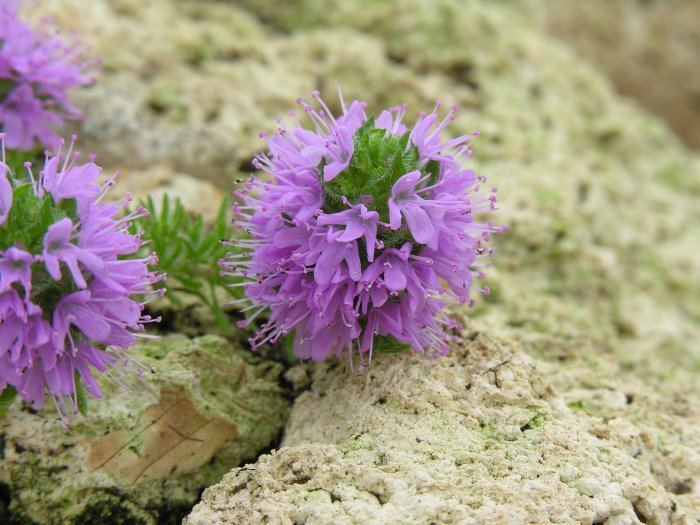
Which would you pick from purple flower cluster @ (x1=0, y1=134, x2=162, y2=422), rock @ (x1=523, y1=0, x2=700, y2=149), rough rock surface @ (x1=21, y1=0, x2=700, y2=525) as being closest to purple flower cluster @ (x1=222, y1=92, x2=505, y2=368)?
rough rock surface @ (x1=21, y1=0, x2=700, y2=525)

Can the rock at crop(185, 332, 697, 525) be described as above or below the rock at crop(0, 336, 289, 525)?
Answer: above

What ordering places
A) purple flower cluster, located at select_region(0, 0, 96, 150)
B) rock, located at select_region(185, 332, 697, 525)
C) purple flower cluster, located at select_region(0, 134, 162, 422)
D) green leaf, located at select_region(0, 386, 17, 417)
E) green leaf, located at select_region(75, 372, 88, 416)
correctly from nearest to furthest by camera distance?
purple flower cluster, located at select_region(0, 134, 162, 422) < rock, located at select_region(185, 332, 697, 525) < green leaf, located at select_region(0, 386, 17, 417) < green leaf, located at select_region(75, 372, 88, 416) < purple flower cluster, located at select_region(0, 0, 96, 150)

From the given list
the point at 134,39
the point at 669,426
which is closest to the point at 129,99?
the point at 134,39

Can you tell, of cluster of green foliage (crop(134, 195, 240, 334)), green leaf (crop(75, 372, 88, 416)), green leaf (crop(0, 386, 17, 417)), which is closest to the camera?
green leaf (crop(0, 386, 17, 417))

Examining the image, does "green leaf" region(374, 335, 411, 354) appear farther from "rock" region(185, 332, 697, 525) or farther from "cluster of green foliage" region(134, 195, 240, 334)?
"cluster of green foliage" region(134, 195, 240, 334)

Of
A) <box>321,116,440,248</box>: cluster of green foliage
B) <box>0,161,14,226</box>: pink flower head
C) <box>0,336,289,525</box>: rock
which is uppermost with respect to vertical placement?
<box>321,116,440,248</box>: cluster of green foliage

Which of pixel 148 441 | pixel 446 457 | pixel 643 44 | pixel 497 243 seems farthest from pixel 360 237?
pixel 643 44

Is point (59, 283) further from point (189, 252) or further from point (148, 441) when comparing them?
point (189, 252)
